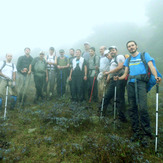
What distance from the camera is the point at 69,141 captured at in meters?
4.51

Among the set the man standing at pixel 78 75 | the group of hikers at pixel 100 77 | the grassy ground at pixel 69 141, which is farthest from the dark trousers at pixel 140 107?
the man standing at pixel 78 75

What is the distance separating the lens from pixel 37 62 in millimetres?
8953

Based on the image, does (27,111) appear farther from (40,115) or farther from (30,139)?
(30,139)

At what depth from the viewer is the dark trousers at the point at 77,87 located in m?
8.51

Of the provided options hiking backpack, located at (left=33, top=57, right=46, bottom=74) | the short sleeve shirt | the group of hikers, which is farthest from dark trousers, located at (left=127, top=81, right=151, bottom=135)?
hiking backpack, located at (left=33, top=57, right=46, bottom=74)

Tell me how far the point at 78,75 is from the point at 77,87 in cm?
70

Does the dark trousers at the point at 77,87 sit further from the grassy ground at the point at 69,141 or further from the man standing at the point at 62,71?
the grassy ground at the point at 69,141

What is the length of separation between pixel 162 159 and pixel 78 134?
2494 mm

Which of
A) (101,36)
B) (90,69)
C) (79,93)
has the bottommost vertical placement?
(79,93)

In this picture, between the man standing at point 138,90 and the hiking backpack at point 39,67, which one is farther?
the hiking backpack at point 39,67

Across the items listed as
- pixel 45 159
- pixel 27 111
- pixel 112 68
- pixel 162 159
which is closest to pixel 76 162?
pixel 45 159

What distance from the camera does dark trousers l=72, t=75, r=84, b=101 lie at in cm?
851

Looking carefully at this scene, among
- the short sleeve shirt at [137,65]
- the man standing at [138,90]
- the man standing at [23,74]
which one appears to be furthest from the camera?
the man standing at [23,74]

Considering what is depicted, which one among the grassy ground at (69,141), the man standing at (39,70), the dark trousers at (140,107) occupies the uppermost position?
the man standing at (39,70)
